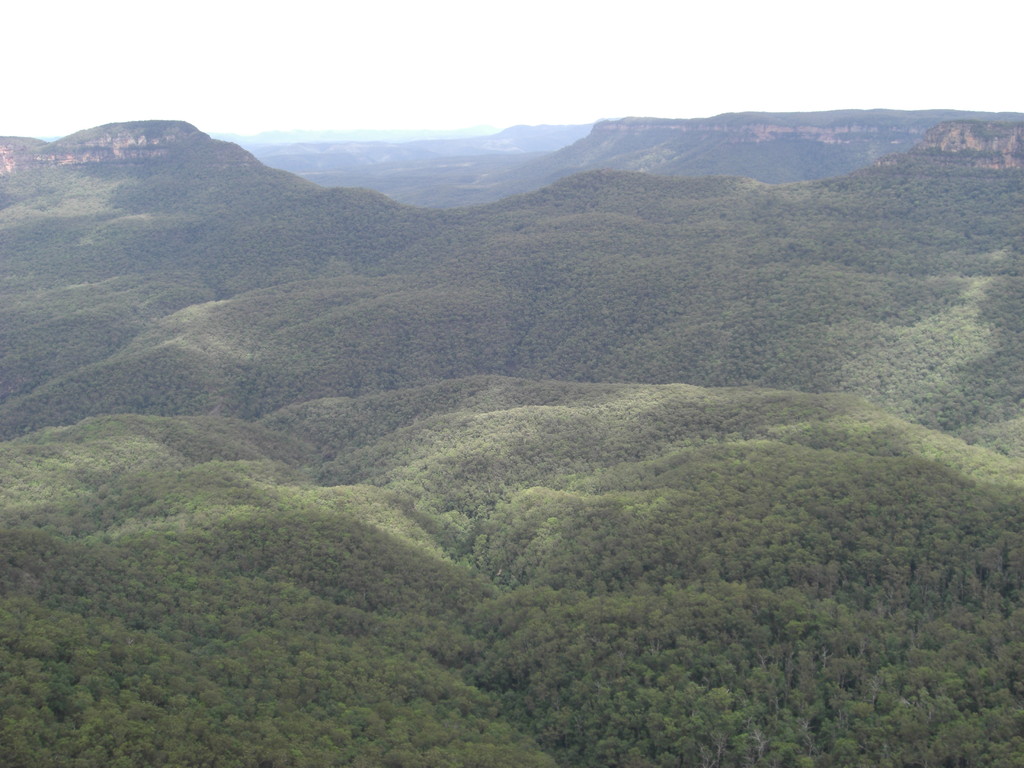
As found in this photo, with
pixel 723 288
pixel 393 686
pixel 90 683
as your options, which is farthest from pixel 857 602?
pixel 723 288

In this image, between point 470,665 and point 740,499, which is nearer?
point 470,665

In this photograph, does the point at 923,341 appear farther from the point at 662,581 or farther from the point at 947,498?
the point at 662,581

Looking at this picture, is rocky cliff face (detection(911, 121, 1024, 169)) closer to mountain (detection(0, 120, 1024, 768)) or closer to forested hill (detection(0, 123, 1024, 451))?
mountain (detection(0, 120, 1024, 768))

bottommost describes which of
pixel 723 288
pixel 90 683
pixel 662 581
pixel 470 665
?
pixel 470 665

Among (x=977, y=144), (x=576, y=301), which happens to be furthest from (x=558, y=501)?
(x=977, y=144)

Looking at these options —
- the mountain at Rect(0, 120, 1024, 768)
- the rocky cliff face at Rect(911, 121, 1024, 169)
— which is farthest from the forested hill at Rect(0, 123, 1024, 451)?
the rocky cliff face at Rect(911, 121, 1024, 169)

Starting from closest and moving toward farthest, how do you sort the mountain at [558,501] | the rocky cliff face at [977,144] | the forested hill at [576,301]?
1. the mountain at [558,501]
2. the forested hill at [576,301]
3. the rocky cliff face at [977,144]

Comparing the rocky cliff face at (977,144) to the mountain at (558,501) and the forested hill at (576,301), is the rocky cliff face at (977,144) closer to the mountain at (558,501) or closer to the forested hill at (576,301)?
the mountain at (558,501)

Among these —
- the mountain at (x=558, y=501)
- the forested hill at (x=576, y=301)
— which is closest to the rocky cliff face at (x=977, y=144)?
the mountain at (x=558, y=501)
